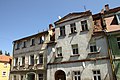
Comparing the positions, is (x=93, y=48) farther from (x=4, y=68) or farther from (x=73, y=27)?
(x=4, y=68)

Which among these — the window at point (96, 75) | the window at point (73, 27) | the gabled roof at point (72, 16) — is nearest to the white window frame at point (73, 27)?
the window at point (73, 27)

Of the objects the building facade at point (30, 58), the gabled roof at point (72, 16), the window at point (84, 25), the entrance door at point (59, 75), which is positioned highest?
the gabled roof at point (72, 16)

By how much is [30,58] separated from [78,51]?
34.2 feet

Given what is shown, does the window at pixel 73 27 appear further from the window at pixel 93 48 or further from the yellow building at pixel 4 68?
the yellow building at pixel 4 68

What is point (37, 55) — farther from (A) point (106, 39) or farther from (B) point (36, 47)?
(A) point (106, 39)

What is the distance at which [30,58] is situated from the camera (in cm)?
2466

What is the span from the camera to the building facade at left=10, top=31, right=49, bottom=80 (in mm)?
22445

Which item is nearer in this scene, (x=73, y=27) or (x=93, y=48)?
(x=93, y=48)

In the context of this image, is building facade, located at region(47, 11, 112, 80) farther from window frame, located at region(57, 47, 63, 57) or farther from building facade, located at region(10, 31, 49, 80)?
building facade, located at region(10, 31, 49, 80)

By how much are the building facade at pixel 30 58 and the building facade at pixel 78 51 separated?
2.04 metres

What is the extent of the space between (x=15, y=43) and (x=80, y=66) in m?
17.3

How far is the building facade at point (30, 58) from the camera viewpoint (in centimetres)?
2245

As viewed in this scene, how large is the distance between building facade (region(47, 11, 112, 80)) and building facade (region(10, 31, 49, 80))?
2.04m

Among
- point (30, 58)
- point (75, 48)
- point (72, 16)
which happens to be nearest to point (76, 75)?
point (75, 48)
